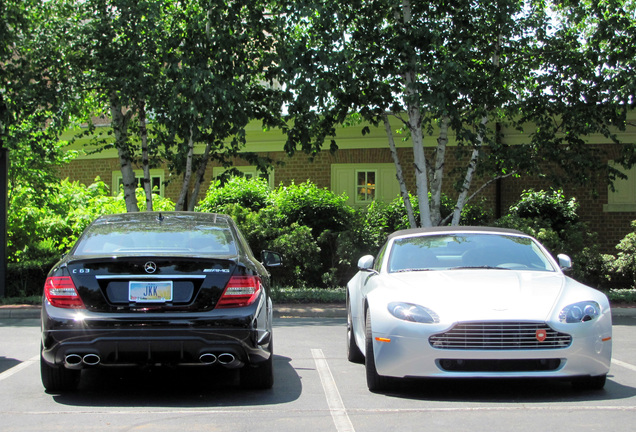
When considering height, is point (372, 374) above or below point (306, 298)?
above

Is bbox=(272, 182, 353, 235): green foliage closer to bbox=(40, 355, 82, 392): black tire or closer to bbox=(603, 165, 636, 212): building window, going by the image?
bbox=(603, 165, 636, 212): building window

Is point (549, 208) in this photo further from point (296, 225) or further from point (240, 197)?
point (240, 197)

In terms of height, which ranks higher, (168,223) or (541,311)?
(168,223)

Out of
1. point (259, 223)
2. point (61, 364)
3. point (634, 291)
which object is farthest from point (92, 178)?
point (61, 364)

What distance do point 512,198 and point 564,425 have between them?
17855mm

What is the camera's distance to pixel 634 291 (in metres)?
16.6

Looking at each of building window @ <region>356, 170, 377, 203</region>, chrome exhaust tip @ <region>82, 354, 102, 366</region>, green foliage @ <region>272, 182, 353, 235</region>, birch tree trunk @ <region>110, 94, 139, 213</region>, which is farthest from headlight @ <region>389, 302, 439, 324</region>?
building window @ <region>356, 170, 377, 203</region>

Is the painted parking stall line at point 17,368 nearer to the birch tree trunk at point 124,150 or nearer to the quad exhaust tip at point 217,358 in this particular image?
the quad exhaust tip at point 217,358

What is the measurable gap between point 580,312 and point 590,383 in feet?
2.23

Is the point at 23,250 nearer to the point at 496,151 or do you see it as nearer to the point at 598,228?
the point at 496,151

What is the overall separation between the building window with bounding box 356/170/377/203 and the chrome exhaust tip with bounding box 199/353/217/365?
17.8m

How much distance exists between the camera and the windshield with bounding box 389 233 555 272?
7.50 meters

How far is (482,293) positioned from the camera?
254 inches

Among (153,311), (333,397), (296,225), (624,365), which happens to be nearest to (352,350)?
(333,397)
